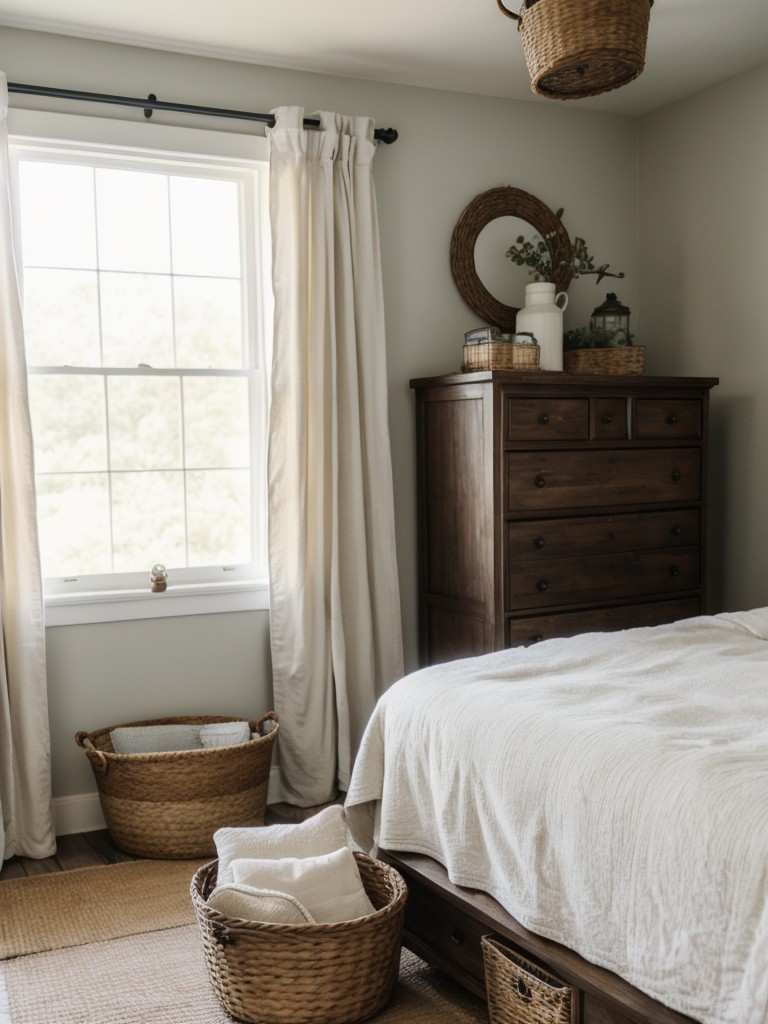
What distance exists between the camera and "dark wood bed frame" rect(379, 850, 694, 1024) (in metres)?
1.74

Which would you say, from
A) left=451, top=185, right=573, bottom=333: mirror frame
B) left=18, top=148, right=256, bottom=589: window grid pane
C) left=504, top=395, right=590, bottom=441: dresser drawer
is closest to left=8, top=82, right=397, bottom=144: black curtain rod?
left=18, top=148, right=256, bottom=589: window grid pane

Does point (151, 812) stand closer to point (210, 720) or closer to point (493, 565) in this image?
point (210, 720)

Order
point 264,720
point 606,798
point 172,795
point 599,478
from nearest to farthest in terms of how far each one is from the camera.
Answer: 1. point 606,798
2. point 172,795
3. point 264,720
4. point 599,478

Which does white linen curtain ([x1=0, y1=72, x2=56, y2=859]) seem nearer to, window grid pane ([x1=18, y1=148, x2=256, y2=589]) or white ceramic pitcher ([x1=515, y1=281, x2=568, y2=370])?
window grid pane ([x1=18, y1=148, x2=256, y2=589])

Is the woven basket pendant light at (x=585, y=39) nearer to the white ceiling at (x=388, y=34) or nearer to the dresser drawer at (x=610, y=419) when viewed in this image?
the white ceiling at (x=388, y=34)

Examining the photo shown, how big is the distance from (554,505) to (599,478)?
23 centimetres

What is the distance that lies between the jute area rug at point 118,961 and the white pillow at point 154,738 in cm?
41

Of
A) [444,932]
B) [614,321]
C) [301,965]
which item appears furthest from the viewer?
[614,321]

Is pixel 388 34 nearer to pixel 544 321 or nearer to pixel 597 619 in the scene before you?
pixel 544 321

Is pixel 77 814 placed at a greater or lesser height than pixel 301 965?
lesser

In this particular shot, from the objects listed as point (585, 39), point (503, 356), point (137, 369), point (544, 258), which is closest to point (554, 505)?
point (503, 356)

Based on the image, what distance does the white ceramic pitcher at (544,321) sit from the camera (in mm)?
3918

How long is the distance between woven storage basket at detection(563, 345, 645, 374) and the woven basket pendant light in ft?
5.12

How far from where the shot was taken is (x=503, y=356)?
3.70m
